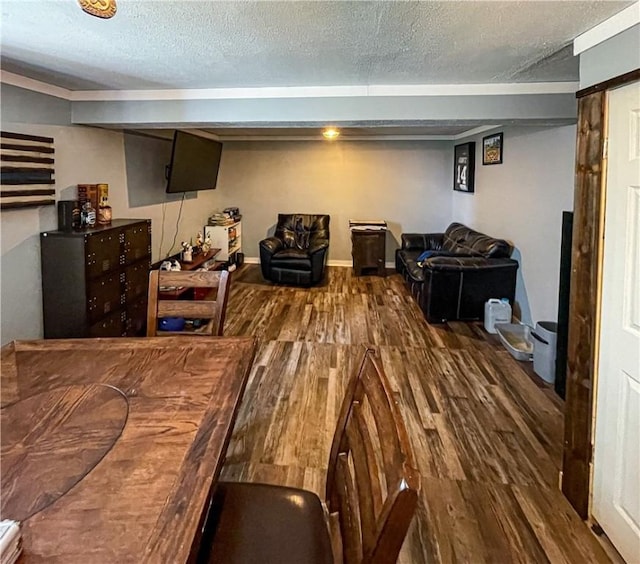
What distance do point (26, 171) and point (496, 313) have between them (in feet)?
13.9

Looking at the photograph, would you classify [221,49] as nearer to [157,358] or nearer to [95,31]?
[95,31]

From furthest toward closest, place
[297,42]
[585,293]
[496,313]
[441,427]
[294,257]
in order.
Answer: [294,257] → [496,313] → [441,427] → [297,42] → [585,293]

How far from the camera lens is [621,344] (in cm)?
202

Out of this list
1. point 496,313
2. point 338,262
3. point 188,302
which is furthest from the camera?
point 338,262

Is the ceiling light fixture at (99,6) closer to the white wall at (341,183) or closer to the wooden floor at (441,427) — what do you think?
the wooden floor at (441,427)

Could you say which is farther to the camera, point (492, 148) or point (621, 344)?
point (492, 148)

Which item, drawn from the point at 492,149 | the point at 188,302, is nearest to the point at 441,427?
the point at 188,302

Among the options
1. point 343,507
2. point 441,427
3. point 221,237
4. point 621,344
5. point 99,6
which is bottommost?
point 441,427

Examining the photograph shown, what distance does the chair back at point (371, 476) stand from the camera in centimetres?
87

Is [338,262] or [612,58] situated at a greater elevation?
[612,58]

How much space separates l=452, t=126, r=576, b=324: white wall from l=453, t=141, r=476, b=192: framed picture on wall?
74 cm

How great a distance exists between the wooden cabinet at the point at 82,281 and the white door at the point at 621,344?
3318 mm

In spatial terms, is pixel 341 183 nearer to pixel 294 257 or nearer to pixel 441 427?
pixel 294 257

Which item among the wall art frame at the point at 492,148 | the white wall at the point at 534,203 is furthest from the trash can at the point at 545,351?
the wall art frame at the point at 492,148
